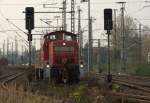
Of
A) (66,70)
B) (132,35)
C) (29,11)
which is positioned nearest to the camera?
(29,11)

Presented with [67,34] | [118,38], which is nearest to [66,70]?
[67,34]

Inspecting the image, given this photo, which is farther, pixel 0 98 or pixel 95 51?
pixel 95 51

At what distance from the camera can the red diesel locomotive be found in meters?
33.9

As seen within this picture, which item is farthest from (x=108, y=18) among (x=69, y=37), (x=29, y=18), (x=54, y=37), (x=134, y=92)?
(x=54, y=37)

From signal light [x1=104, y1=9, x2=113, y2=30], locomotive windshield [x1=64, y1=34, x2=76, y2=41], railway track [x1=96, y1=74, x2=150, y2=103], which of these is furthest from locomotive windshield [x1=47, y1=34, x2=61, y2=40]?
railway track [x1=96, y1=74, x2=150, y2=103]

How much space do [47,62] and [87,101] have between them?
15521 mm

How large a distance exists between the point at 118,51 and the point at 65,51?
222 ft

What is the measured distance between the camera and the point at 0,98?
20.0 meters

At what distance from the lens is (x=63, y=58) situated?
34625 mm

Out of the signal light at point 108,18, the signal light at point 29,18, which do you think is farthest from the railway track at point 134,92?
the signal light at point 29,18

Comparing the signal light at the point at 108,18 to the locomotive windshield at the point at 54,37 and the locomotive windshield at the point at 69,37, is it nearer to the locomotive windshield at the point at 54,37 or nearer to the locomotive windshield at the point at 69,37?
the locomotive windshield at the point at 69,37

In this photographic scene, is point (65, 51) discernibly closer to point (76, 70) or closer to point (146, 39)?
point (76, 70)

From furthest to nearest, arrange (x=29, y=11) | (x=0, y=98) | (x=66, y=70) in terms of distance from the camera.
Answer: (x=66, y=70) < (x=29, y=11) < (x=0, y=98)

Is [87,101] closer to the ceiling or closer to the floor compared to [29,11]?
closer to the floor
